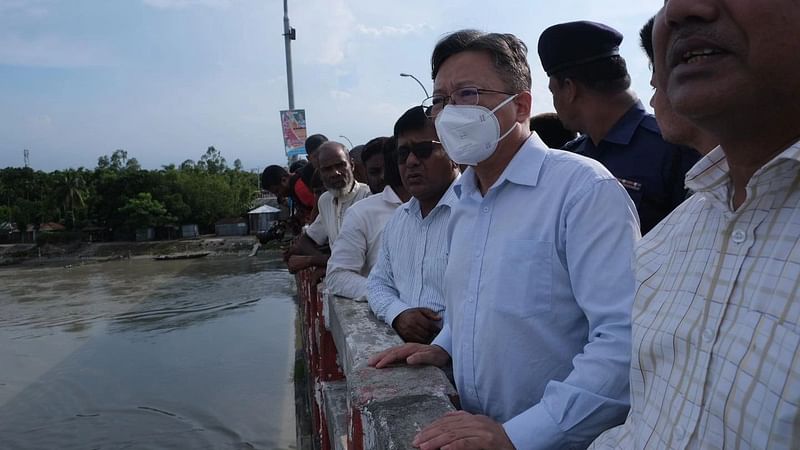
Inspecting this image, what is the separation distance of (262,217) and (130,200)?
12.0 meters

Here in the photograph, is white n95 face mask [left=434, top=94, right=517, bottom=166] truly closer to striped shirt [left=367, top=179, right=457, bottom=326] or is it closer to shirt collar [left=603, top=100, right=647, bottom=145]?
striped shirt [left=367, top=179, right=457, bottom=326]

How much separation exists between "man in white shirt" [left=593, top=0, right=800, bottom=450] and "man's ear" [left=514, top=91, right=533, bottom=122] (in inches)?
33.3

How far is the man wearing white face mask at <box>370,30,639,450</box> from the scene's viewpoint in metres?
1.45

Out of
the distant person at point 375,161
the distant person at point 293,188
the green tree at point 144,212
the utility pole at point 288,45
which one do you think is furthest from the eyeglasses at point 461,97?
the green tree at point 144,212

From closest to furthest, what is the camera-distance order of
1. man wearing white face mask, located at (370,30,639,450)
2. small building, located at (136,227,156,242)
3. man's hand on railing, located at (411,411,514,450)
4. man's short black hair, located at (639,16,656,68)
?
man's hand on railing, located at (411,411,514,450)
man wearing white face mask, located at (370,30,639,450)
man's short black hair, located at (639,16,656,68)
small building, located at (136,227,156,242)

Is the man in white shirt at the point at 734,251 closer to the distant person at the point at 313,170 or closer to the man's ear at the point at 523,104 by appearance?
the man's ear at the point at 523,104

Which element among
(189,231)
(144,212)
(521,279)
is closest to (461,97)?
(521,279)

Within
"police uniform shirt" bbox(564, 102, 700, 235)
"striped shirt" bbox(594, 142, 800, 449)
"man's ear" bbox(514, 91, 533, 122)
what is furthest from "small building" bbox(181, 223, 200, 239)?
"striped shirt" bbox(594, 142, 800, 449)

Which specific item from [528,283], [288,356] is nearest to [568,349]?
[528,283]

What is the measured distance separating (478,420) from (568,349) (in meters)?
0.39

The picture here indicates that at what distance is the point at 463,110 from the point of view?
2.02 meters

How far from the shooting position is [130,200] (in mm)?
52281

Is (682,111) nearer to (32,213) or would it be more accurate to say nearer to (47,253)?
(47,253)

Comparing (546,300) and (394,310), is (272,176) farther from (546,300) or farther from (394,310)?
(546,300)
